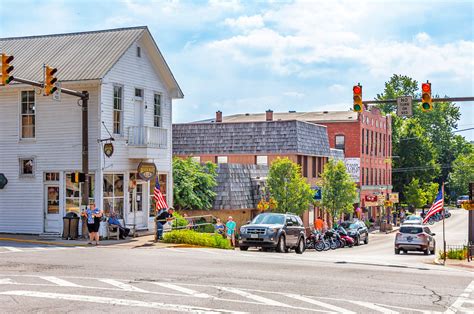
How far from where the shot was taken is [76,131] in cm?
3184

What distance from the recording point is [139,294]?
15.1 meters

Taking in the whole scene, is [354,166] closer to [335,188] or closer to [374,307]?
[335,188]

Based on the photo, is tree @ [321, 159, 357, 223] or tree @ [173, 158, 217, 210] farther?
tree @ [321, 159, 357, 223]

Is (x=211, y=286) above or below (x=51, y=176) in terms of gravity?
below

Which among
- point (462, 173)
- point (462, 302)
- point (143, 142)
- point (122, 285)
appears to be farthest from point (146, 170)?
point (462, 173)

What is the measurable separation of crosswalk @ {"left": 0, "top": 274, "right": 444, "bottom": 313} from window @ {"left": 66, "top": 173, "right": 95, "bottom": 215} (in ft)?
48.3

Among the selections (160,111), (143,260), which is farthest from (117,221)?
(143,260)

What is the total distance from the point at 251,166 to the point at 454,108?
281ft

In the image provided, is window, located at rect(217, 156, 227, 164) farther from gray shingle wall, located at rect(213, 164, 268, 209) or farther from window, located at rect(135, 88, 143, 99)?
window, located at rect(135, 88, 143, 99)

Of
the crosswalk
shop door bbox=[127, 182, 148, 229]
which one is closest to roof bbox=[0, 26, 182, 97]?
shop door bbox=[127, 182, 148, 229]

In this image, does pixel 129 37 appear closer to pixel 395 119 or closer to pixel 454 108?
pixel 395 119

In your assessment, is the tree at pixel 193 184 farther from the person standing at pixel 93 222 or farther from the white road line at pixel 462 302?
the white road line at pixel 462 302

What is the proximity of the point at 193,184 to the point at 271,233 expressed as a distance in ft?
41.1

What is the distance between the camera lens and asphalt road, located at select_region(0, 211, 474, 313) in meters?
14.1
